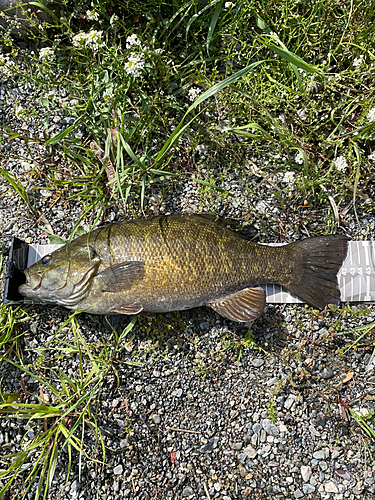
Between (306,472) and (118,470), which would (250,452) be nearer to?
(306,472)

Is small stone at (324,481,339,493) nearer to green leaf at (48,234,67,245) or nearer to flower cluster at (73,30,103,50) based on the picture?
green leaf at (48,234,67,245)

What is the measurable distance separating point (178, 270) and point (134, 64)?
1.67 meters

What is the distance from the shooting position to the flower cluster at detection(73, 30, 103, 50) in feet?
9.36

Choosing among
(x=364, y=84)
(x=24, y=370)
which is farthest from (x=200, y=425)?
(x=364, y=84)

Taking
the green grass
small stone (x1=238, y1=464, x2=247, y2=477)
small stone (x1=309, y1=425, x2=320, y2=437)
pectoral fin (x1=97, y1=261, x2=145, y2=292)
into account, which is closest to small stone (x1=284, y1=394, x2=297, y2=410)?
the green grass

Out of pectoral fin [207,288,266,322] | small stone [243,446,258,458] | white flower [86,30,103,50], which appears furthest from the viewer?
small stone [243,446,258,458]

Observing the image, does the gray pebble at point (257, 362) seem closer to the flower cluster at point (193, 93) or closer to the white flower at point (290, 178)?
the white flower at point (290, 178)

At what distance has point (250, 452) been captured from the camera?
3.12 meters

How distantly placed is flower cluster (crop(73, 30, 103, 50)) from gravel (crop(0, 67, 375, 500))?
1.39 meters

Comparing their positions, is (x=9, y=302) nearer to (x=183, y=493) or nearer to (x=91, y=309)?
(x=91, y=309)

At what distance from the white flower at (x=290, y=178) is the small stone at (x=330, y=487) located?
8.49ft

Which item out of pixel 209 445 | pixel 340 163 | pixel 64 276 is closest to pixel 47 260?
pixel 64 276

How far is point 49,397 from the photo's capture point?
3.25m

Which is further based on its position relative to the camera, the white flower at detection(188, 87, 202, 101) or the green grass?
the white flower at detection(188, 87, 202, 101)
